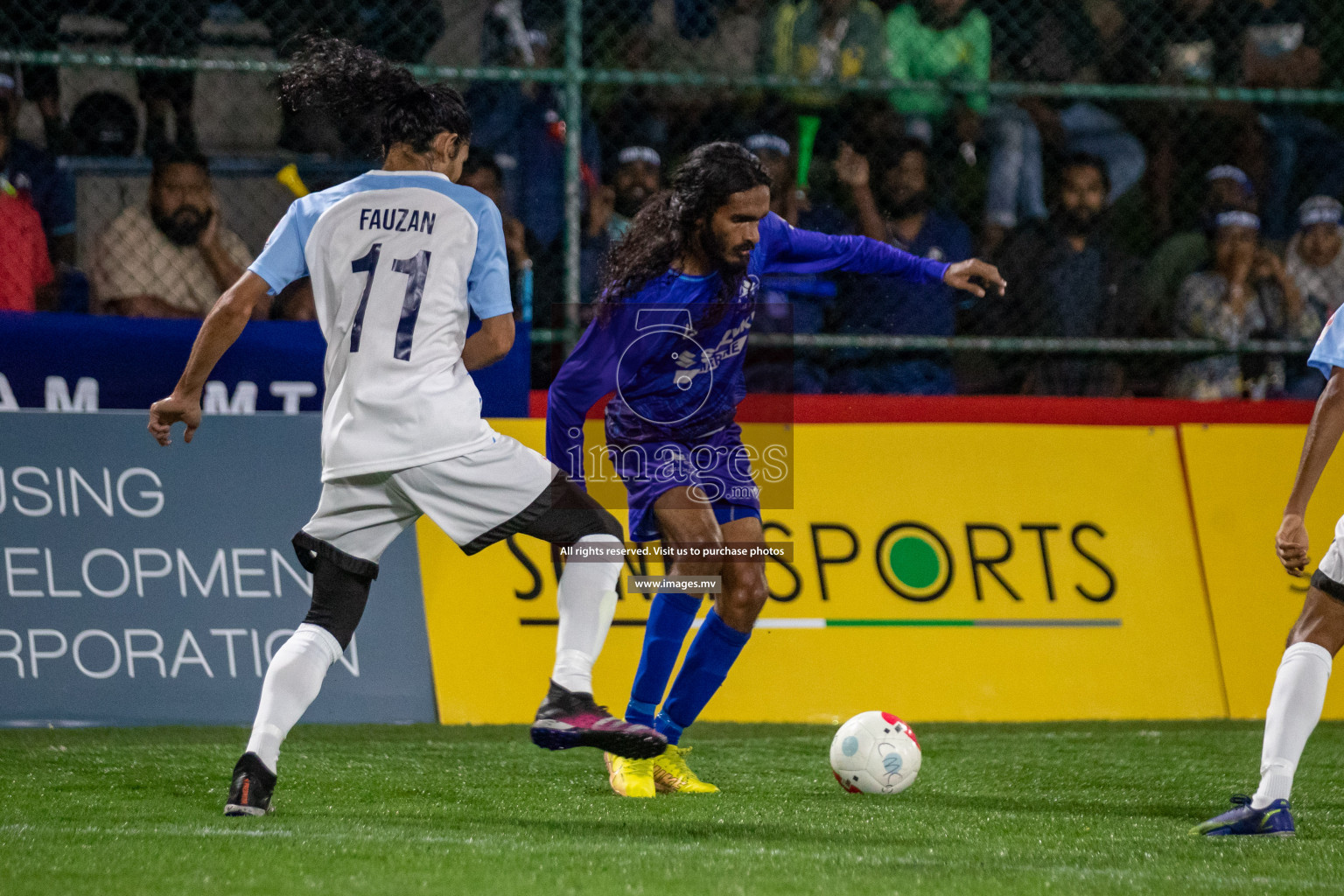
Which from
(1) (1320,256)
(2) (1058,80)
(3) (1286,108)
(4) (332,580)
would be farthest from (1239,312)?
(4) (332,580)

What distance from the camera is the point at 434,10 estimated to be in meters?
7.89

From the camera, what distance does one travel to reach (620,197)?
7.81m

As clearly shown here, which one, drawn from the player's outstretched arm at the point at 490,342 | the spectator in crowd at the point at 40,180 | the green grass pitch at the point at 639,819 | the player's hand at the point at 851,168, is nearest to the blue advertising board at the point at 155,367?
the spectator in crowd at the point at 40,180

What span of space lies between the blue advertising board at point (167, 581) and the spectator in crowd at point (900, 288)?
245 cm

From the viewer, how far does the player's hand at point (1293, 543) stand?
13.2ft

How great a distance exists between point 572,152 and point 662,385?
8.90 ft

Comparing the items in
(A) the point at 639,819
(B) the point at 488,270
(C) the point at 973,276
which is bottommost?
(A) the point at 639,819

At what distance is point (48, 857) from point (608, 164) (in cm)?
508

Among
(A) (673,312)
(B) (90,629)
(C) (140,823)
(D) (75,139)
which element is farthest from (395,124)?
(D) (75,139)

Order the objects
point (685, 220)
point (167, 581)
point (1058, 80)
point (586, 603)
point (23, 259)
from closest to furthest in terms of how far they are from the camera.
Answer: point (586, 603)
point (685, 220)
point (167, 581)
point (23, 259)
point (1058, 80)

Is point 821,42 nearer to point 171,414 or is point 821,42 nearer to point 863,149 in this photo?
point 863,149

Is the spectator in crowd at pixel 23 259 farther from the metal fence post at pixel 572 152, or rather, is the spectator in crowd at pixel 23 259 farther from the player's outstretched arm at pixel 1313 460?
the player's outstretched arm at pixel 1313 460

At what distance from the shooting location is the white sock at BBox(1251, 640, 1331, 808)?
13.4 ft

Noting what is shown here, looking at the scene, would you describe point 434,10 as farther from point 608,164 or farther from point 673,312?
point 673,312
